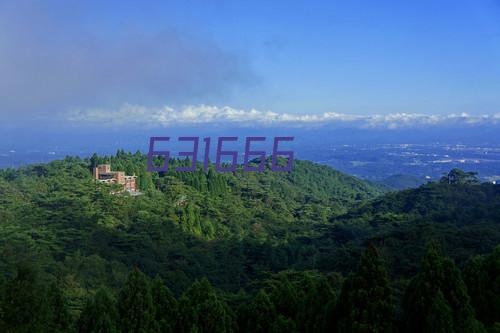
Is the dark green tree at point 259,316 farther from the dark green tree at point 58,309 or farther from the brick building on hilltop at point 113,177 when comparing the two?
the brick building on hilltop at point 113,177

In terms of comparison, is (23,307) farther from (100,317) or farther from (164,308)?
(164,308)

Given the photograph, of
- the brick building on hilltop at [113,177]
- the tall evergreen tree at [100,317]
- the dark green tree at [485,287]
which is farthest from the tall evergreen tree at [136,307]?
the brick building on hilltop at [113,177]

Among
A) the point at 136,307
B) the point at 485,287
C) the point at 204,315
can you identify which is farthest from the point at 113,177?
the point at 485,287

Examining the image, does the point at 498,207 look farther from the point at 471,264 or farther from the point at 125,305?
the point at 125,305

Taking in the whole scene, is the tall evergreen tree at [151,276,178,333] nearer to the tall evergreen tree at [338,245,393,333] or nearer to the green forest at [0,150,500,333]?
the green forest at [0,150,500,333]

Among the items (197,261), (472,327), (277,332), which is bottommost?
(197,261)

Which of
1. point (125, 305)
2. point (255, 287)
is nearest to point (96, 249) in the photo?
point (255, 287)

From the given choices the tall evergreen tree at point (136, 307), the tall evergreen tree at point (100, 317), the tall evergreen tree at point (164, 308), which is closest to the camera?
the tall evergreen tree at point (100, 317)
